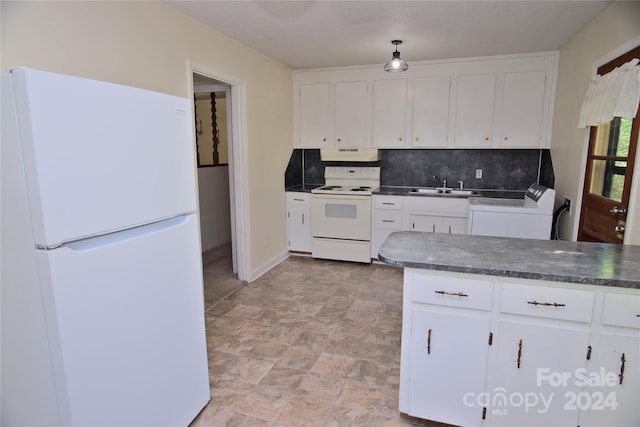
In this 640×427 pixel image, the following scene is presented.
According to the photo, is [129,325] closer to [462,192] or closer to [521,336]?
[521,336]

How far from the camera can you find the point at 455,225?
4172 millimetres

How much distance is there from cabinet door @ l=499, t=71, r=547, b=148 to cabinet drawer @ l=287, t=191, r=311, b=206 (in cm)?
237

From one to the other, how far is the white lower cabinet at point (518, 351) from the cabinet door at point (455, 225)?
2.56 metres

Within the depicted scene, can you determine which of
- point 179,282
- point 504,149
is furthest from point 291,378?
point 504,149

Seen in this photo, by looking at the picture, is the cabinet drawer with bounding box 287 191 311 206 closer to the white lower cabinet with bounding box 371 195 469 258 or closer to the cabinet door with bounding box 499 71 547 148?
the white lower cabinet with bounding box 371 195 469 258

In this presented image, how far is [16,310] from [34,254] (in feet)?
0.87

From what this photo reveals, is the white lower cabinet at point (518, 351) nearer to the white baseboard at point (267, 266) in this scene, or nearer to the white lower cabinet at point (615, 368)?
the white lower cabinet at point (615, 368)

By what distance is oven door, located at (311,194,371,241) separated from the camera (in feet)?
14.8

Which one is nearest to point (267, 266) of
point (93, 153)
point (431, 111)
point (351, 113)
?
point (351, 113)

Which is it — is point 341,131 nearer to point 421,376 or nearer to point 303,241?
point 303,241

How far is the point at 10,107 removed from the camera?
1168 mm

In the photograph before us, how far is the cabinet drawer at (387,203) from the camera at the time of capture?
4.37 m

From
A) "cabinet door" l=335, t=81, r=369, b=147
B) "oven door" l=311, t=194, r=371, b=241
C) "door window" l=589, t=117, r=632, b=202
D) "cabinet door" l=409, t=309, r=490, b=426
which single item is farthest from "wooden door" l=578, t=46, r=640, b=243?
"cabinet door" l=335, t=81, r=369, b=147

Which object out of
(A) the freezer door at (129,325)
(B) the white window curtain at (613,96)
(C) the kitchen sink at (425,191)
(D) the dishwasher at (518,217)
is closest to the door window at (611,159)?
(B) the white window curtain at (613,96)
